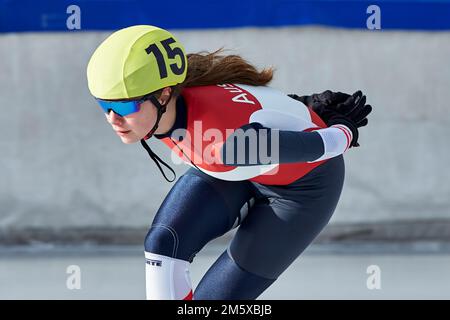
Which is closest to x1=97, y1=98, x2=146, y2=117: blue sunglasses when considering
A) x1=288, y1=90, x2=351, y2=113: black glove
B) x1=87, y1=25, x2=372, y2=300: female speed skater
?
x1=87, y1=25, x2=372, y2=300: female speed skater

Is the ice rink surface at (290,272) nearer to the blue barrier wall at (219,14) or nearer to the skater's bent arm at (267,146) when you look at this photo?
the blue barrier wall at (219,14)

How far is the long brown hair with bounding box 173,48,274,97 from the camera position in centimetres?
269

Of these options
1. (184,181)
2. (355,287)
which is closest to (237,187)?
(184,181)

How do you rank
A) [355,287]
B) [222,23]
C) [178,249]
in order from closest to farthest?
[178,249], [355,287], [222,23]

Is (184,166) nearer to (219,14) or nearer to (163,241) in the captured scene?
(219,14)

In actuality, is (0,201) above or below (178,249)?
below

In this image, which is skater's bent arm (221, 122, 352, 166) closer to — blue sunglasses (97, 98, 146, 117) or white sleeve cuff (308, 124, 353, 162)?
white sleeve cuff (308, 124, 353, 162)

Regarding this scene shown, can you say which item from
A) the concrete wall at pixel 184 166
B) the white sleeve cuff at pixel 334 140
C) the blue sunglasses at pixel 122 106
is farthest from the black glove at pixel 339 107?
the concrete wall at pixel 184 166

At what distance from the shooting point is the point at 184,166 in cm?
477

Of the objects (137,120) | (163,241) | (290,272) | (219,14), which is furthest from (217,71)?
(219,14)

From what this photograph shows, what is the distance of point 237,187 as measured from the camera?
2787 millimetres

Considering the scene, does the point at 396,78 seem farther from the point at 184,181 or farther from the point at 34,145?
the point at 184,181

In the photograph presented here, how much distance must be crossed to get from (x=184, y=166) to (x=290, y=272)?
2.67 feet

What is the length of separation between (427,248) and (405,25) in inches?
45.2
